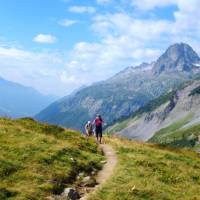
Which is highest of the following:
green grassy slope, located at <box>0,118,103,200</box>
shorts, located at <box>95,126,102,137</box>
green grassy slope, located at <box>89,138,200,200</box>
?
shorts, located at <box>95,126,102,137</box>

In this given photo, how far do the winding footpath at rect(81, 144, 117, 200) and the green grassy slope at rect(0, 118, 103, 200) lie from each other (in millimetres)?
803

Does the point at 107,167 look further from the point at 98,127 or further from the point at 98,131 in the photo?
the point at 98,127

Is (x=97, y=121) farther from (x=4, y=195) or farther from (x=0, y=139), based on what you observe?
(x=4, y=195)

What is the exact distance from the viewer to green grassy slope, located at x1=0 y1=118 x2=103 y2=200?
81.8ft

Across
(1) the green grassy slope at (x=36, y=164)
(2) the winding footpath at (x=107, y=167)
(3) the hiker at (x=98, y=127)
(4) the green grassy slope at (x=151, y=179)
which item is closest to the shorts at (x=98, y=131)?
(3) the hiker at (x=98, y=127)

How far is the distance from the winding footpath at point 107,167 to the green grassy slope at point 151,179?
0.51 m

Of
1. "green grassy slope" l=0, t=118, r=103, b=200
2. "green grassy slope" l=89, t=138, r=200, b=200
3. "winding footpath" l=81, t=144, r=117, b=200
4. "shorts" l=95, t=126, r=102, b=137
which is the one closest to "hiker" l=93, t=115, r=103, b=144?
"shorts" l=95, t=126, r=102, b=137

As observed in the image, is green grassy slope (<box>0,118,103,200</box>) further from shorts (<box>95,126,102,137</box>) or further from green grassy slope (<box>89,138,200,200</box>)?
shorts (<box>95,126,102,137</box>)

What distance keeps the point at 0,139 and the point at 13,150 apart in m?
3.91

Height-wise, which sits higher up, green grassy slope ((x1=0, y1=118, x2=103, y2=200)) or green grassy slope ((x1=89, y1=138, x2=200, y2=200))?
green grassy slope ((x1=0, y1=118, x2=103, y2=200))

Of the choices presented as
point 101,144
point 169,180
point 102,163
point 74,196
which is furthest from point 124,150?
point 74,196

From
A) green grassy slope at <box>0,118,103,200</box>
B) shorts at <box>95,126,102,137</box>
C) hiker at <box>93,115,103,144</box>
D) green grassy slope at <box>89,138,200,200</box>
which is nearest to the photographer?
green grassy slope at <box>0,118,103,200</box>

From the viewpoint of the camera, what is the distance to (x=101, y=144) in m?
49.8

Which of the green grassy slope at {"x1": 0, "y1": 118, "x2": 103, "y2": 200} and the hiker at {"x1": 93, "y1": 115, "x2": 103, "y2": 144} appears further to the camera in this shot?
the hiker at {"x1": 93, "y1": 115, "x2": 103, "y2": 144}
